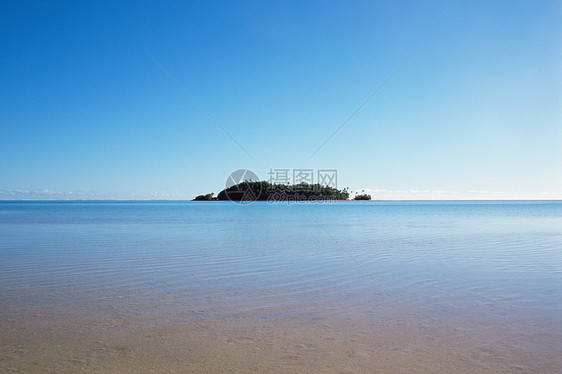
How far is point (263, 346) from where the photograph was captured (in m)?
3.83

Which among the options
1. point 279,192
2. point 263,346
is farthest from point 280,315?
point 279,192

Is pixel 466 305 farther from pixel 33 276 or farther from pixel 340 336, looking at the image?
pixel 33 276

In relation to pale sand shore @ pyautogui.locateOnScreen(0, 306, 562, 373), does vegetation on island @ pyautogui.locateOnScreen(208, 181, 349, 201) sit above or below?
above

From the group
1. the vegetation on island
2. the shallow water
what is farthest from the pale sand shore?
the vegetation on island

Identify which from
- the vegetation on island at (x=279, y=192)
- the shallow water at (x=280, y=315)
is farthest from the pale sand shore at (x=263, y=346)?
the vegetation on island at (x=279, y=192)

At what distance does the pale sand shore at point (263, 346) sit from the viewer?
3367mm

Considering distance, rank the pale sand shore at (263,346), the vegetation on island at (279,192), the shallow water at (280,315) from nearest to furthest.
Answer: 1. the pale sand shore at (263,346)
2. the shallow water at (280,315)
3. the vegetation on island at (279,192)

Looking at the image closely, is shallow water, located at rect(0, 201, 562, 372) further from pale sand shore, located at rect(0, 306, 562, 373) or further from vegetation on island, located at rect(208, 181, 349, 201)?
vegetation on island, located at rect(208, 181, 349, 201)

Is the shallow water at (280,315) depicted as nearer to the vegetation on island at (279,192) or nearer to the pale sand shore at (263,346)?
the pale sand shore at (263,346)

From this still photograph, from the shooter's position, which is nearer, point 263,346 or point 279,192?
point 263,346

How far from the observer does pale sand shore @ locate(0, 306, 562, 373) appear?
337 cm

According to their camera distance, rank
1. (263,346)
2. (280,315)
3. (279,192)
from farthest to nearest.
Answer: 1. (279,192)
2. (280,315)
3. (263,346)

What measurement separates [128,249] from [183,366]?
9152 mm

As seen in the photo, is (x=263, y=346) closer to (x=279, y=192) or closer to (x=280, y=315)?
(x=280, y=315)
